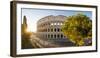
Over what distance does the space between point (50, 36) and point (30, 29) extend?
0.77ft

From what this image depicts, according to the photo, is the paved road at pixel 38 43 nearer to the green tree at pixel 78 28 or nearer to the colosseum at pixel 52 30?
the colosseum at pixel 52 30

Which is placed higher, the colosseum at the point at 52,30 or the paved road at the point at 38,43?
the colosseum at the point at 52,30

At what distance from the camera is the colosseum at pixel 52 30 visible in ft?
6.78

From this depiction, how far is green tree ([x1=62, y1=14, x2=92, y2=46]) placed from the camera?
2.19 m

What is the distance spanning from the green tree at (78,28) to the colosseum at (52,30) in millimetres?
57

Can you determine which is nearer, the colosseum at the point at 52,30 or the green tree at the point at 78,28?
the colosseum at the point at 52,30

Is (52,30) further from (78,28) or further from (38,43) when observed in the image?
(78,28)

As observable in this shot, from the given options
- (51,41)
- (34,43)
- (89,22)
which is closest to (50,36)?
(51,41)

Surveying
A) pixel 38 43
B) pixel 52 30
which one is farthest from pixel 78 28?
pixel 38 43

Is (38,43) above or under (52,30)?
under

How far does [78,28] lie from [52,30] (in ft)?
1.05

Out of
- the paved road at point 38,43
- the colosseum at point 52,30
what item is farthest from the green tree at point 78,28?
the paved road at point 38,43

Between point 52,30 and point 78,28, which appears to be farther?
point 78,28

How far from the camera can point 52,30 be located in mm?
2125
